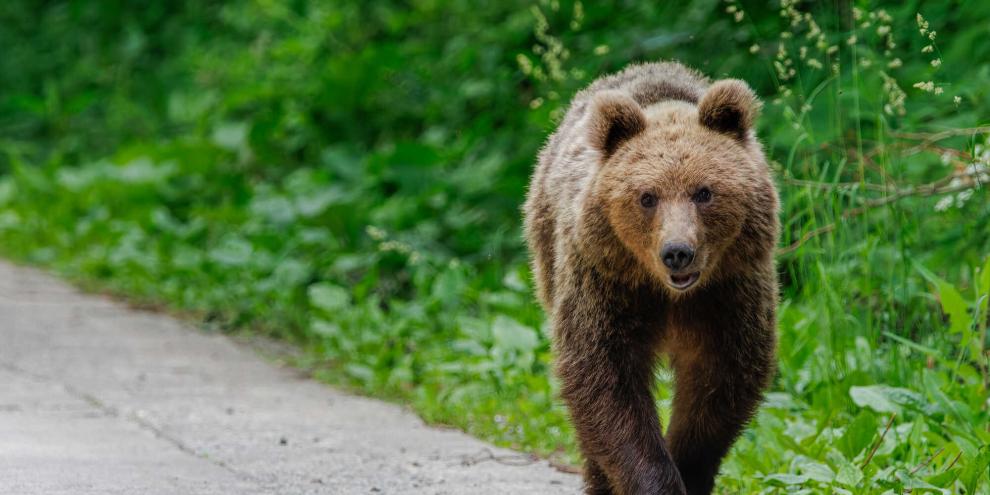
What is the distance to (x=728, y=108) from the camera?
4.14m

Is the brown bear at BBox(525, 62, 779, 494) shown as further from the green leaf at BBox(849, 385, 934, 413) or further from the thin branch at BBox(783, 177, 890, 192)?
the thin branch at BBox(783, 177, 890, 192)

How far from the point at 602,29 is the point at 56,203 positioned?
6449mm

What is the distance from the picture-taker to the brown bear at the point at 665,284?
396cm

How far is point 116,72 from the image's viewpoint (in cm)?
1446

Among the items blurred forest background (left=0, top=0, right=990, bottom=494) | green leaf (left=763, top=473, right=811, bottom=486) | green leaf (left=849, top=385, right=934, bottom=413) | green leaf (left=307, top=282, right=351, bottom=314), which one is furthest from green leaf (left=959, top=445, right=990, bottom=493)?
green leaf (left=307, top=282, right=351, bottom=314)

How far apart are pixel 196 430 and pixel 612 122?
2533 millimetres

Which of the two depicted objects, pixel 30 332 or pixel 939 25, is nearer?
pixel 939 25

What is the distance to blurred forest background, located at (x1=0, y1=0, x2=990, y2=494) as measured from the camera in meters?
5.21

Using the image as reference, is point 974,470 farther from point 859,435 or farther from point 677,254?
point 677,254

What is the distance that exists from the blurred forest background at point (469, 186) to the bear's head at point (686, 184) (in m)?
0.78

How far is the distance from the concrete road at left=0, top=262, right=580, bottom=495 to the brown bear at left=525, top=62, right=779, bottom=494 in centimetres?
72

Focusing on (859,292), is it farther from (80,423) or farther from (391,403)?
(80,423)

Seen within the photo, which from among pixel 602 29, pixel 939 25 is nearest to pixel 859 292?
pixel 939 25

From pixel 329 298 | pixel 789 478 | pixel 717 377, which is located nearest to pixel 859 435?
pixel 789 478
